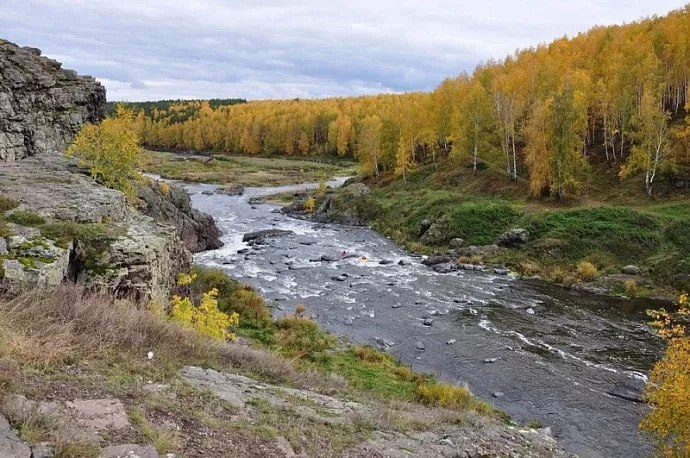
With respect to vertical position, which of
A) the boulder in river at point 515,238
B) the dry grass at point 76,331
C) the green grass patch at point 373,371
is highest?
the dry grass at point 76,331

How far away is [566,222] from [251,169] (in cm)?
9181

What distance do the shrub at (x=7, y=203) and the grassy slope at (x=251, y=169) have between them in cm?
8370

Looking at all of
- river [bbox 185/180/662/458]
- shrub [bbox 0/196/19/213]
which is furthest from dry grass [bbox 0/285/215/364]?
river [bbox 185/180/662/458]

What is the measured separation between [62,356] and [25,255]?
7.96m

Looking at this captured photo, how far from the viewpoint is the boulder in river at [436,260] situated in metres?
46.1

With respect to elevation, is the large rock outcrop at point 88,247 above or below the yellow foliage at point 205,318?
above

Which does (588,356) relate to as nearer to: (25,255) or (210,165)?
(25,255)

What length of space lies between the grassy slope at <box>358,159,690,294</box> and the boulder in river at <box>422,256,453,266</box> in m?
4.24

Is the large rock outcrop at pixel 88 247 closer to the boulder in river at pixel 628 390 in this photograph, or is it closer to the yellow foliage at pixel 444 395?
the yellow foliage at pixel 444 395

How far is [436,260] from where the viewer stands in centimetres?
4647

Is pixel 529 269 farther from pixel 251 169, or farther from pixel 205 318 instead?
pixel 251 169

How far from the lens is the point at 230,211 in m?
75.2

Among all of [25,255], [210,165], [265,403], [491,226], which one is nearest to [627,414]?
[265,403]

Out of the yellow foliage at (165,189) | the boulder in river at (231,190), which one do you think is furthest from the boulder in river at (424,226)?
the boulder in river at (231,190)
